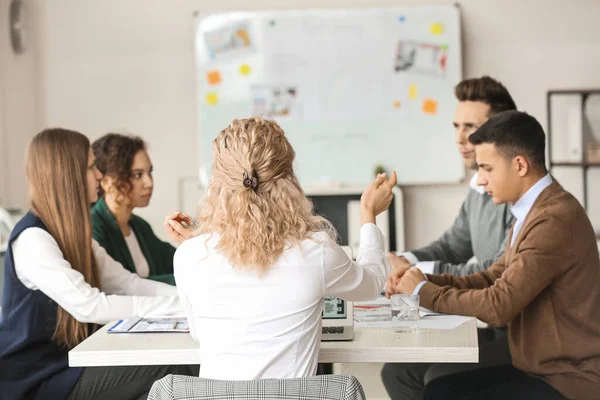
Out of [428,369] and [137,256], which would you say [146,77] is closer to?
[137,256]

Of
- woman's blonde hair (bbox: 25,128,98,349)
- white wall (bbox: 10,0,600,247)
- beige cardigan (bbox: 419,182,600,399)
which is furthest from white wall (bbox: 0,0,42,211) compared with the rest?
beige cardigan (bbox: 419,182,600,399)

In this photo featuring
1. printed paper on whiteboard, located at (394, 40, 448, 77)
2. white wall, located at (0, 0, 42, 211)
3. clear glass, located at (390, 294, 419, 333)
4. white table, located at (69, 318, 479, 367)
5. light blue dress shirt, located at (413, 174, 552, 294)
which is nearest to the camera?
white table, located at (69, 318, 479, 367)

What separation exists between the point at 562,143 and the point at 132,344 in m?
3.87

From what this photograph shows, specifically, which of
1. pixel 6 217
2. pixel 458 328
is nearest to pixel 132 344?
pixel 458 328

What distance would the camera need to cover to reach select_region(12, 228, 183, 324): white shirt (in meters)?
2.15

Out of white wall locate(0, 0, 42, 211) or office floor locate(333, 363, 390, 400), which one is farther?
white wall locate(0, 0, 42, 211)

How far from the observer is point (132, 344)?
74.0 inches

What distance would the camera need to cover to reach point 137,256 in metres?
2.96

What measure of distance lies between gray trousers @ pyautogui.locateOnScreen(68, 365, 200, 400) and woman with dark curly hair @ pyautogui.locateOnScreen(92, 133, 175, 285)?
1.80 feet

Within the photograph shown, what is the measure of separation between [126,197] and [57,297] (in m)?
0.80

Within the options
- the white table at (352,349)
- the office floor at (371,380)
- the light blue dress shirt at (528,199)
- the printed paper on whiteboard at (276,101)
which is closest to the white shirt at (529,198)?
the light blue dress shirt at (528,199)

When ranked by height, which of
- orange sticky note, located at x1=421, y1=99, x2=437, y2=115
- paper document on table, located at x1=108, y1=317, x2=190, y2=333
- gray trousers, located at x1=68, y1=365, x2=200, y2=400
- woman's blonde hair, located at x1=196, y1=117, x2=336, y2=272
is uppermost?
orange sticky note, located at x1=421, y1=99, x2=437, y2=115

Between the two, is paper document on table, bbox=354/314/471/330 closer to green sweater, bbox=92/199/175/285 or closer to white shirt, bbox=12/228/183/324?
white shirt, bbox=12/228/183/324

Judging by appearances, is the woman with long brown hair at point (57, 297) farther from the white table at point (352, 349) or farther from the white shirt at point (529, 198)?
the white shirt at point (529, 198)
